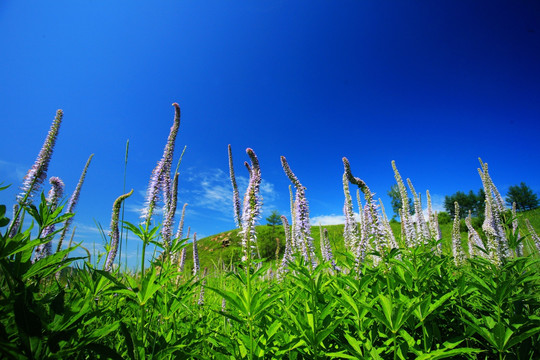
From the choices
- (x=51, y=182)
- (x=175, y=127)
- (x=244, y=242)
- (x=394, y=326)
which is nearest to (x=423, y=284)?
(x=394, y=326)

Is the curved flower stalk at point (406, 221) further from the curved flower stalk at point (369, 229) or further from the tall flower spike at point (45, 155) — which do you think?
the tall flower spike at point (45, 155)

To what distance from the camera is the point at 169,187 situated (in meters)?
3.47

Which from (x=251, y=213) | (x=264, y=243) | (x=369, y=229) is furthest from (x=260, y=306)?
(x=264, y=243)

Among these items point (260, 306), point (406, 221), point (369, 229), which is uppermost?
point (406, 221)

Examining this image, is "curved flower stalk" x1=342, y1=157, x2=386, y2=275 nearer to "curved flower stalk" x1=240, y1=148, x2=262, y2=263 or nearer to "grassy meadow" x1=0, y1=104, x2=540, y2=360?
"grassy meadow" x1=0, y1=104, x2=540, y2=360

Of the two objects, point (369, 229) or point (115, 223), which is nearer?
point (369, 229)

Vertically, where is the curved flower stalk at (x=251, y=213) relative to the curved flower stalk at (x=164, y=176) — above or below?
below

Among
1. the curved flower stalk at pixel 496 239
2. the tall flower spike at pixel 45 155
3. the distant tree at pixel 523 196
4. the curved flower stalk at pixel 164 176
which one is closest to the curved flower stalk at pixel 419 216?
the curved flower stalk at pixel 496 239

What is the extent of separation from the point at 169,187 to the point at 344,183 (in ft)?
12.0

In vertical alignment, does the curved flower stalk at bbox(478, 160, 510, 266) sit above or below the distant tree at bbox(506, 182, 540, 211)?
below

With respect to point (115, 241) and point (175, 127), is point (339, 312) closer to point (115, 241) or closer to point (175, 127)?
point (175, 127)

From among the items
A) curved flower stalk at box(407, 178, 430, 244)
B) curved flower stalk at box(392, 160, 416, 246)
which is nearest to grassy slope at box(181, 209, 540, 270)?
curved flower stalk at box(407, 178, 430, 244)

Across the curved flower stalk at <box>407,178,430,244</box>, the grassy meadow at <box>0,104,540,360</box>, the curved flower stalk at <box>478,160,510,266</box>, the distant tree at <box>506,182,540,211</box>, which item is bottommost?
the grassy meadow at <box>0,104,540,360</box>

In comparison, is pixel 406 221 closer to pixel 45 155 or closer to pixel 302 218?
pixel 302 218
